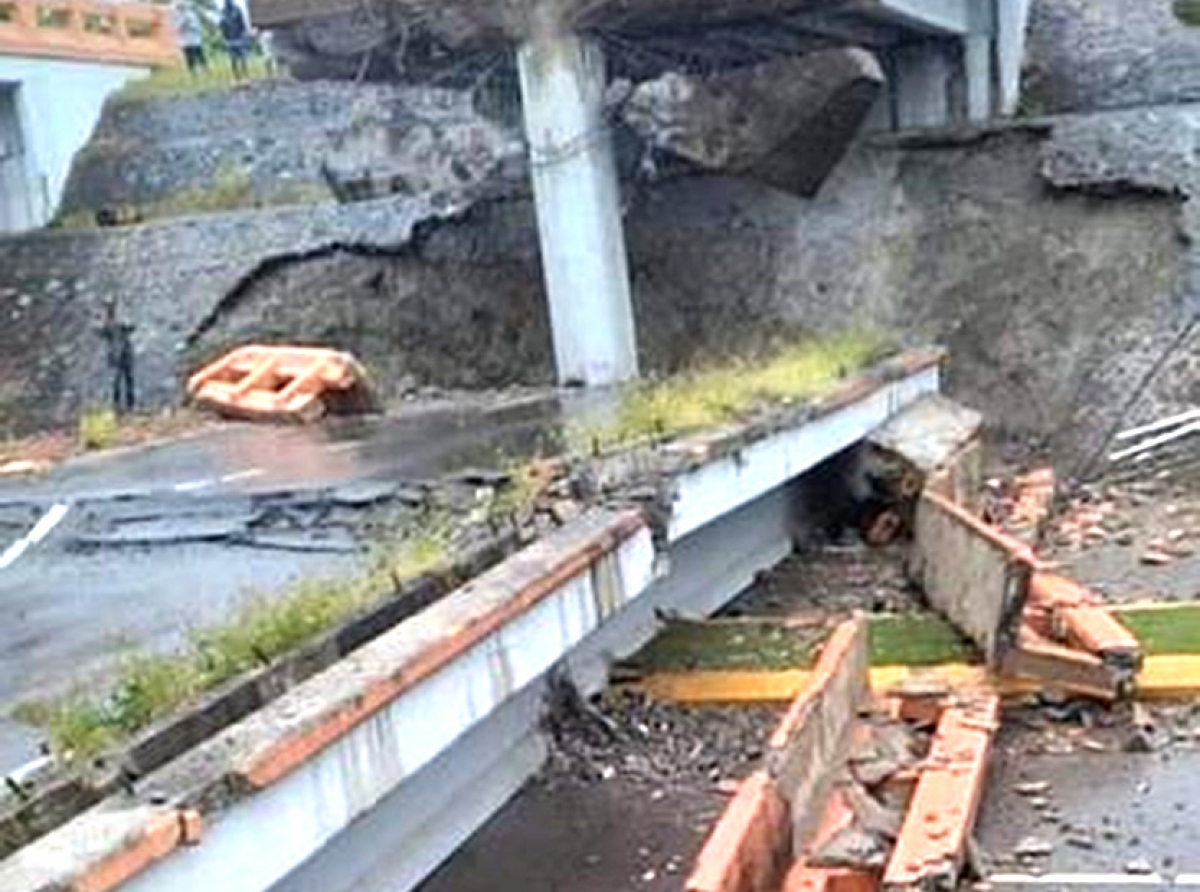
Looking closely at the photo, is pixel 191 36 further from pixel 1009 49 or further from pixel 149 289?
pixel 1009 49

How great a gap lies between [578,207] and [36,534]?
7.72 m

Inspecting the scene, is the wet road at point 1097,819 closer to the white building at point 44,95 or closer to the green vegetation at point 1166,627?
the green vegetation at point 1166,627

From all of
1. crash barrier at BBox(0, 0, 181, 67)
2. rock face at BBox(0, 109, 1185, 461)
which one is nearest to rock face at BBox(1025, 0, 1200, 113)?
rock face at BBox(0, 109, 1185, 461)

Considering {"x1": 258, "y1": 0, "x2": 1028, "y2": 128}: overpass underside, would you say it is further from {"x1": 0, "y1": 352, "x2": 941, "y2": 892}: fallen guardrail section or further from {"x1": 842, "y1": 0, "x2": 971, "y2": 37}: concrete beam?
{"x1": 0, "y1": 352, "x2": 941, "y2": 892}: fallen guardrail section

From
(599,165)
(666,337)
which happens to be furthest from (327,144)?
(599,165)

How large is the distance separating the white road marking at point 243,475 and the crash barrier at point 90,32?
1775 centimetres

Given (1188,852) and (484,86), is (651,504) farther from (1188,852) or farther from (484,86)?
(484,86)

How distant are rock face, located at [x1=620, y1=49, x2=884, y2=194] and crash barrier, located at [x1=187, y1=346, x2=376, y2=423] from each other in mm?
5732

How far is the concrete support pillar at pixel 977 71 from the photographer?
1958 cm

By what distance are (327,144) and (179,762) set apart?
20.5 meters

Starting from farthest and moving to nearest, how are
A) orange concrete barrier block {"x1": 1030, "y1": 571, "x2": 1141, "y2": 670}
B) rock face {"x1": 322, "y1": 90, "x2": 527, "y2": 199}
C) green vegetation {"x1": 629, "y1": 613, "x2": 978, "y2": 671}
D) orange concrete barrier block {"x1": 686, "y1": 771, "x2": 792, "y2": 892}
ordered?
rock face {"x1": 322, "y1": 90, "x2": 527, "y2": 199}, green vegetation {"x1": 629, "y1": 613, "x2": 978, "y2": 671}, orange concrete barrier block {"x1": 1030, "y1": 571, "x2": 1141, "y2": 670}, orange concrete barrier block {"x1": 686, "y1": 771, "x2": 792, "y2": 892}

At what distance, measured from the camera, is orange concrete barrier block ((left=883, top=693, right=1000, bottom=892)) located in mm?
6195

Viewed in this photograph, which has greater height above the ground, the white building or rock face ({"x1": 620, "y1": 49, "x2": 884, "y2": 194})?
the white building

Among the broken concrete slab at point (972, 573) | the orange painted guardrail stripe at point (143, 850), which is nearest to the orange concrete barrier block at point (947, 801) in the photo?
the broken concrete slab at point (972, 573)
